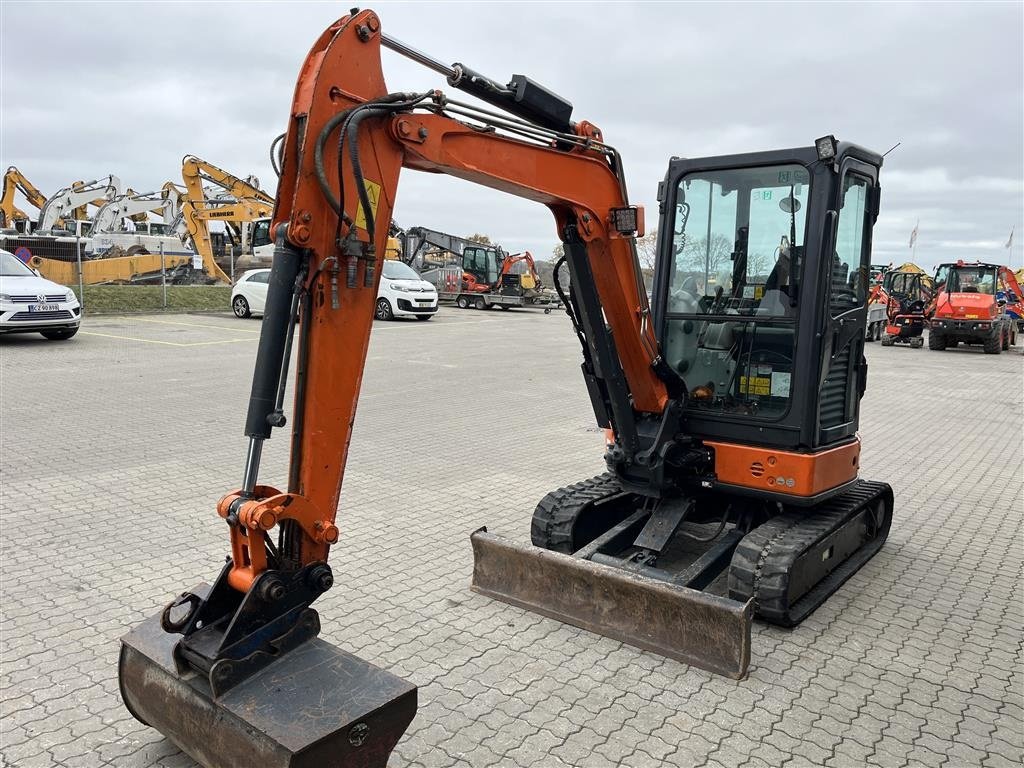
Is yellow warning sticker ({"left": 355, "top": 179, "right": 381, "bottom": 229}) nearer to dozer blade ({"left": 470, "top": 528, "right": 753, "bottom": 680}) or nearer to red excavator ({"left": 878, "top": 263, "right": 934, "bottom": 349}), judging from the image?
dozer blade ({"left": 470, "top": 528, "right": 753, "bottom": 680})

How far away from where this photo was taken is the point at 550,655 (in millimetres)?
4223

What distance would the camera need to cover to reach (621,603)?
437 cm

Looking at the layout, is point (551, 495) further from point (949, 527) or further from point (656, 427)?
point (949, 527)

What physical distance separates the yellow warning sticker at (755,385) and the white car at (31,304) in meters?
14.9

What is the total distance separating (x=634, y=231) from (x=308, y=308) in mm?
2148

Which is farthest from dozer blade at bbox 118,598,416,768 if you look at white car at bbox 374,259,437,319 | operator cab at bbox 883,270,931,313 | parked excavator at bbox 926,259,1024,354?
operator cab at bbox 883,270,931,313

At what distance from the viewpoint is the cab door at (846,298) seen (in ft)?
15.9

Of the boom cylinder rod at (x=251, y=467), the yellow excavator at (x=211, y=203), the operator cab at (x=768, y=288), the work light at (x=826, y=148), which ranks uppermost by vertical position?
the yellow excavator at (x=211, y=203)

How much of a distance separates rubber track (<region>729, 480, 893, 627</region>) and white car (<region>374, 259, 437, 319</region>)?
20.4 m

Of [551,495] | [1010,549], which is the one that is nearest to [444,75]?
[551,495]

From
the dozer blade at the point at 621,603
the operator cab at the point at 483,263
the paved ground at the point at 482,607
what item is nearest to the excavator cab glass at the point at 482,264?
the operator cab at the point at 483,263

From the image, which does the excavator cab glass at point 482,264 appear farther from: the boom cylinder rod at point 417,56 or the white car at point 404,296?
the boom cylinder rod at point 417,56

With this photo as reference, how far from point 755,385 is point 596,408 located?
101cm

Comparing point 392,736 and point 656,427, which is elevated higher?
point 656,427
